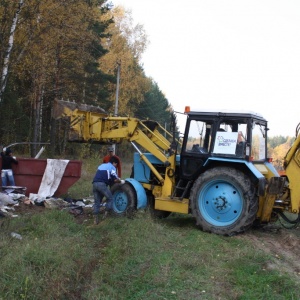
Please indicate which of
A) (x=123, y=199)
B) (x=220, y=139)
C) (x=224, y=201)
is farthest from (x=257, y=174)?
(x=123, y=199)

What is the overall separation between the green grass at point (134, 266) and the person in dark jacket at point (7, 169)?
426 centimetres

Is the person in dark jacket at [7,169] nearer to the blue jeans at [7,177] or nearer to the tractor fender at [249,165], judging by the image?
the blue jeans at [7,177]

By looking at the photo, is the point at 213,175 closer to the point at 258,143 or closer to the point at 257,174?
the point at 257,174

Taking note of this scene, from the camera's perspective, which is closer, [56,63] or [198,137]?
[198,137]

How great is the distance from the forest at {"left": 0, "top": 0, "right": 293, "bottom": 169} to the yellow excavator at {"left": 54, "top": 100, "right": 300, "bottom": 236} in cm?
111

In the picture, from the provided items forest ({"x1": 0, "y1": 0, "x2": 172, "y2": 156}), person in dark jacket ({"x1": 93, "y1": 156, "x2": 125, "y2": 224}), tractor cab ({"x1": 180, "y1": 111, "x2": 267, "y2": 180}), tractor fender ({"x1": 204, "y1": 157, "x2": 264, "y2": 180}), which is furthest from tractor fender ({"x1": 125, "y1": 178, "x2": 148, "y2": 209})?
forest ({"x1": 0, "y1": 0, "x2": 172, "y2": 156})

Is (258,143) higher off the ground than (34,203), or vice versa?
(258,143)

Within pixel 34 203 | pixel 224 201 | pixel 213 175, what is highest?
pixel 213 175

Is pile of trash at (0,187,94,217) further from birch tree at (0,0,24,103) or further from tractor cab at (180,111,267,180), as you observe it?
birch tree at (0,0,24,103)

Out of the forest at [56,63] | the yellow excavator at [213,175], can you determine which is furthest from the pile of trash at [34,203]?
the forest at [56,63]

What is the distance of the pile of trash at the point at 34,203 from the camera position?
9.91 metres

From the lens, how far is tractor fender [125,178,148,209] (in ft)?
29.8

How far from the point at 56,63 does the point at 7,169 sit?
8.65 m

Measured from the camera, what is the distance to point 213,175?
26.3 ft
